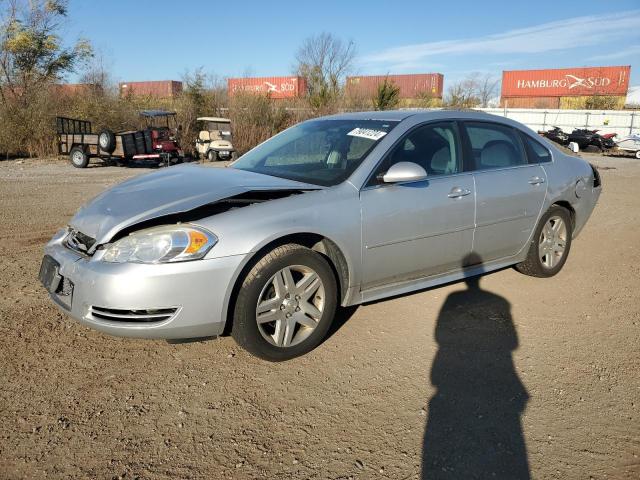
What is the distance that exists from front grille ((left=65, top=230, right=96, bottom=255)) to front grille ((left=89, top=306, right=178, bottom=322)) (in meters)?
0.44

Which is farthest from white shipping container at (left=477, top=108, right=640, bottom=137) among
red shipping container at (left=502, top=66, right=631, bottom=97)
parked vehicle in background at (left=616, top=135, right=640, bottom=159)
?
red shipping container at (left=502, top=66, right=631, bottom=97)

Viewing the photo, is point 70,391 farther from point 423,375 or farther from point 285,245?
point 423,375

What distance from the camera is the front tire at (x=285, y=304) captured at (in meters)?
3.06

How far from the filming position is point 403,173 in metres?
3.52

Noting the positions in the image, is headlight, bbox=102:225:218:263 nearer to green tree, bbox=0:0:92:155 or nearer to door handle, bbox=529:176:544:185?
door handle, bbox=529:176:544:185

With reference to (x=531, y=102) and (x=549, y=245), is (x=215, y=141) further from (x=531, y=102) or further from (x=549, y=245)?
(x=531, y=102)

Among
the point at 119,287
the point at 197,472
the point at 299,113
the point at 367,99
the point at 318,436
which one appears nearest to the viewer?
the point at 197,472

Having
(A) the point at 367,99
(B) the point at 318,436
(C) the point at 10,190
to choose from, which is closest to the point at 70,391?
(B) the point at 318,436

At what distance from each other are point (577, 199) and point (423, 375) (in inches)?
121

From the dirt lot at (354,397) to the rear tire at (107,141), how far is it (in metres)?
13.3

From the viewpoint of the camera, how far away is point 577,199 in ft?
17.0

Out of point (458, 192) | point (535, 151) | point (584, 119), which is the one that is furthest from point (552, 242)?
point (584, 119)

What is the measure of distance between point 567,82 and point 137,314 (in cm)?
6009

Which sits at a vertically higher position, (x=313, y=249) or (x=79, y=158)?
(x=79, y=158)
